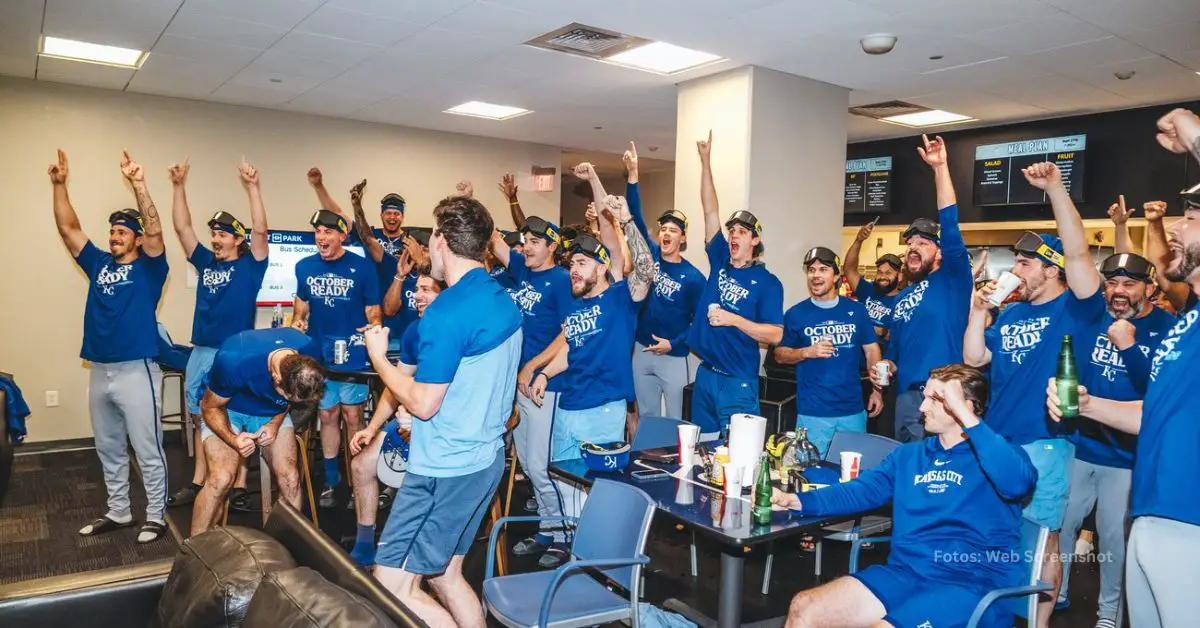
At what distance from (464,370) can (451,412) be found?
0.16 meters

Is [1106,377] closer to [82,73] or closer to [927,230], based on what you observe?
[927,230]

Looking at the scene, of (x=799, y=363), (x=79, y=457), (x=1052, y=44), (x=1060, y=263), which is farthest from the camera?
(x=79, y=457)

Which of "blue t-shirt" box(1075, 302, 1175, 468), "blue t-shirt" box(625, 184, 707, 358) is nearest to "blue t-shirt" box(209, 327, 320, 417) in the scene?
"blue t-shirt" box(625, 184, 707, 358)

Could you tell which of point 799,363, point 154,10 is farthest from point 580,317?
point 154,10

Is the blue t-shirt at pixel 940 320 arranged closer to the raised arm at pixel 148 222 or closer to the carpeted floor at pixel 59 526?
the carpeted floor at pixel 59 526

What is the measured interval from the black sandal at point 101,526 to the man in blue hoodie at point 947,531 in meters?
4.28

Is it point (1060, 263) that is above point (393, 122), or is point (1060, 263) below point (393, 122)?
below

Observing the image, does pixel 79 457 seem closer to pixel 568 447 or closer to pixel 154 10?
pixel 154 10

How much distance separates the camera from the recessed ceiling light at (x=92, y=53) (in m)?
5.90

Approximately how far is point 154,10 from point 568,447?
12.2 feet

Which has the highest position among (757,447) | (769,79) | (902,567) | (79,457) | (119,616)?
(769,79)

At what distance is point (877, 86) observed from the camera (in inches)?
257

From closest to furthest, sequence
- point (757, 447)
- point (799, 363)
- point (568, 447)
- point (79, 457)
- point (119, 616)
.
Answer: point (119, 616) → point (757, 447) → point (568, 447) → point (799, 363) → point (79, 457)

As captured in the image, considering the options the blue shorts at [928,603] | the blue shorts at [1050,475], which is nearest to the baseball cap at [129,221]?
the blue shorts at [928,603]
